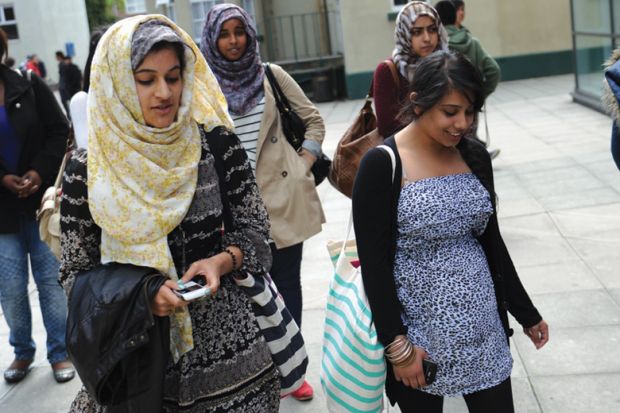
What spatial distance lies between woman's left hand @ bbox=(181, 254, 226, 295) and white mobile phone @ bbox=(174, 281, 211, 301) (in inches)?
1.0

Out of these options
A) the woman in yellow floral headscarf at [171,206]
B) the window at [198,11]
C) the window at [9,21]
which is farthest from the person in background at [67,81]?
the window at [9,21]

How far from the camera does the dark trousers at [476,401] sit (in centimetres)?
267

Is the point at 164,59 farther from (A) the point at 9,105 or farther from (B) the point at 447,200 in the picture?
(A) the point at 9,105

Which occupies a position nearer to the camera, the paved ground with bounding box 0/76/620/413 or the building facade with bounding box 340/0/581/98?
the paved ground with bounding box 0/76/620/413

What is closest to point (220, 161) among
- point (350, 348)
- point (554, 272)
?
point (350, 348)

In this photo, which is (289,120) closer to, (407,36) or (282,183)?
(282,183)

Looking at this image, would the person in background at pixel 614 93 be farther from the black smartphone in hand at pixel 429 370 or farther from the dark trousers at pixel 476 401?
the black smartphone in hand at pixel 429 370

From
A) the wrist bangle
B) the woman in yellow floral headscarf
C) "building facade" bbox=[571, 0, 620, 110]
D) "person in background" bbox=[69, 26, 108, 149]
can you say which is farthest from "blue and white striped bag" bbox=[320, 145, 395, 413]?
"building facade" bbox=[571, 0, 620, 110]

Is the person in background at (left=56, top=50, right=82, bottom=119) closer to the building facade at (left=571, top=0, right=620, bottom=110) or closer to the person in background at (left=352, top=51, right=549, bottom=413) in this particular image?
the building facade at (left=571, top=0, right=620, bottom=110)

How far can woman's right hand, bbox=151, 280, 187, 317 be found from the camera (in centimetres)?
234

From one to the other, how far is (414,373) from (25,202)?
2.94 meters

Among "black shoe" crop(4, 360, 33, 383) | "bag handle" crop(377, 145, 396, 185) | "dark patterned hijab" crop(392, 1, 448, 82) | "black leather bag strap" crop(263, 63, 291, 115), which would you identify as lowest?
"black shoe" crop(4, 360, 33, 383)

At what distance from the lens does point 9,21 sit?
3981 centimetres

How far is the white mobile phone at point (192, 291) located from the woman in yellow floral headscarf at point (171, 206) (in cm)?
3
